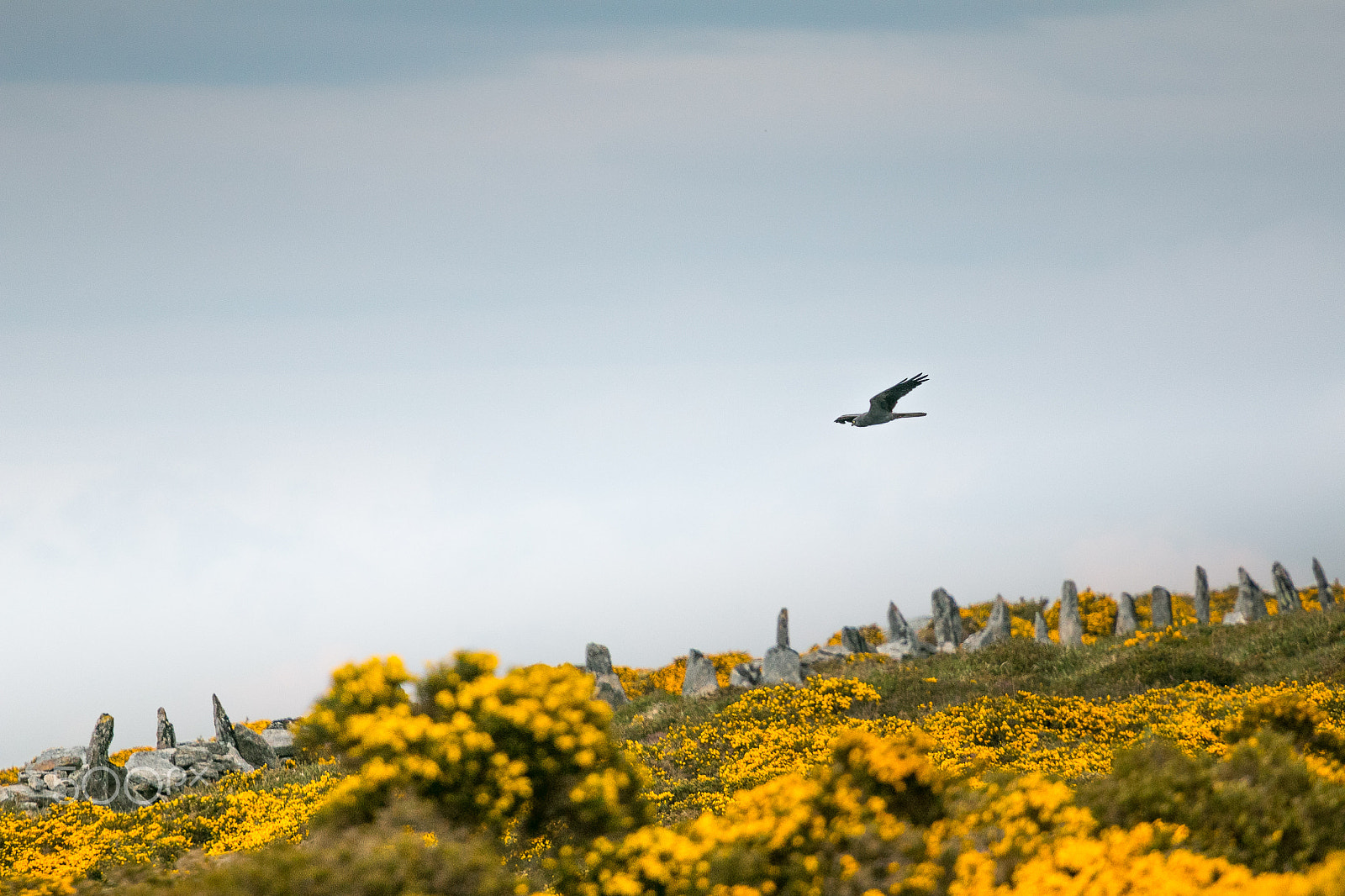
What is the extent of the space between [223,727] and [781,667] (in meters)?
18.5

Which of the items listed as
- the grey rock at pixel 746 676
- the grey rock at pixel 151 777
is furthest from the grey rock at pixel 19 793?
the grey rock at pixel 746 676

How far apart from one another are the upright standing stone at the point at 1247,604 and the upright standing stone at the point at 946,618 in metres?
10.9

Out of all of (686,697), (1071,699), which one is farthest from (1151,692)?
(686,697)

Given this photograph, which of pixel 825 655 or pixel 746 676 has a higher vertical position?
pixel 746 676

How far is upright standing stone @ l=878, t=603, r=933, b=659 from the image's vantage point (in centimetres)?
3703

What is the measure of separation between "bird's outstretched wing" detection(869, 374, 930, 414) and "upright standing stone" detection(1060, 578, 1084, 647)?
84.6 ft

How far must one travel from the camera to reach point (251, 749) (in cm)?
2808

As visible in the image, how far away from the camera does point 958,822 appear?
710 centimetres

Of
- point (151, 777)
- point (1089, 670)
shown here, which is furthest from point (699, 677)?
point (151, 777)

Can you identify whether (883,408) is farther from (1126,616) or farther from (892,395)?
(1126,616)

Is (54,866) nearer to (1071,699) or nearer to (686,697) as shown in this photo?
(686,697)

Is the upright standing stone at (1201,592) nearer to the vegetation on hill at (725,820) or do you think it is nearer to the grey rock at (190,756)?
the vegetation on hill at (725,820)

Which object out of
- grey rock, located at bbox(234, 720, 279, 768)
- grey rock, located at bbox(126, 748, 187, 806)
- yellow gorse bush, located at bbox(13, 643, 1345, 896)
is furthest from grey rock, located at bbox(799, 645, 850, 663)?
yellow gorse bush, located at bbox(13, 643, 1345, 896)

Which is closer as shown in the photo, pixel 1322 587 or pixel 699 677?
pixel 699 677
